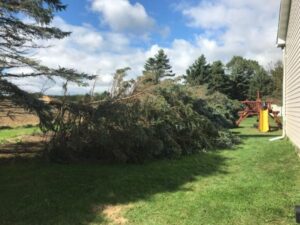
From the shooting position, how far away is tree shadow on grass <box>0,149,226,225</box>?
5309mm

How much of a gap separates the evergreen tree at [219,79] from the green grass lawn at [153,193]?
3896cm

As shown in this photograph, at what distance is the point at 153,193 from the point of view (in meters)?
6.36

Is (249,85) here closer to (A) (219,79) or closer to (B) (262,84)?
(B) (262,84)

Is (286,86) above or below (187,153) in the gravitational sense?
above

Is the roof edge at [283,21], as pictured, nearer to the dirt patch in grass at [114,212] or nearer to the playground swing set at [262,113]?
the playground swing set at [262,113]

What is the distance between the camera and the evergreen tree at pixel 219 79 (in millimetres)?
47562

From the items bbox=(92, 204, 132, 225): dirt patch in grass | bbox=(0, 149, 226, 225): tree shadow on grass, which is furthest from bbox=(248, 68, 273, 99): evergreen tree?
bbox=(92, 204, 132, 225): dirt patch in grass

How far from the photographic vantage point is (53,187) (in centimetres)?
652

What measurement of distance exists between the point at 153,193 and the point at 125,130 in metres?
2.29

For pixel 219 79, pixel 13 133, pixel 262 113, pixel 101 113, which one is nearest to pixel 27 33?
pixel 101 113

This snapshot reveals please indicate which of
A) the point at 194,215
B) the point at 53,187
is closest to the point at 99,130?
the point at 53,187

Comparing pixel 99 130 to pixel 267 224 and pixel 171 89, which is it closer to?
pixel 171 89

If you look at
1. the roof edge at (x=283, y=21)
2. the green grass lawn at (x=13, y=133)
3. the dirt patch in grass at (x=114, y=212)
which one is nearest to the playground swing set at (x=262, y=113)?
the roof edge at (x=283, y=21)

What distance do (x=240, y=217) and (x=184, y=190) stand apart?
5.36ft
